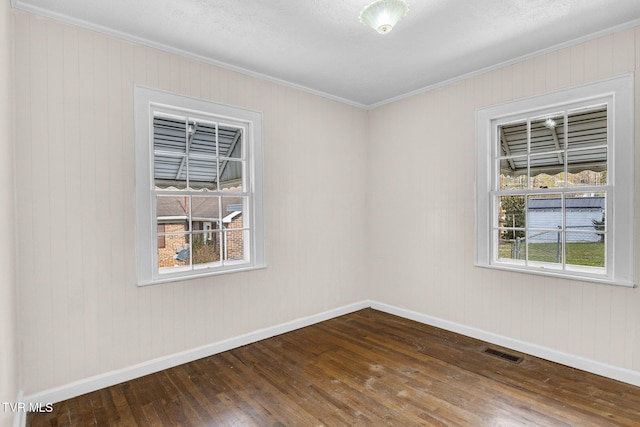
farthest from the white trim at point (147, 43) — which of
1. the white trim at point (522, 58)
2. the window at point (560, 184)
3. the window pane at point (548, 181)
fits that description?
the window pane at point (548, 181)

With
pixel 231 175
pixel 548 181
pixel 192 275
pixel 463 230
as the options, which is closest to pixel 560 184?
pixel 548 181

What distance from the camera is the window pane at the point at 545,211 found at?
3.11 metres

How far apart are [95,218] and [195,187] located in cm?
84

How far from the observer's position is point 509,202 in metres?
3.43

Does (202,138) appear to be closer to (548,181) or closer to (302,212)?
(302,212)

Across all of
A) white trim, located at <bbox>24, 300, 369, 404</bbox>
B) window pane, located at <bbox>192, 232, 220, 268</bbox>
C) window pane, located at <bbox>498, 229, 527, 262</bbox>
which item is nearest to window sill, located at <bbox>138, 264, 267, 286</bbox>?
window pane, located at <bbox>192, 232, 220, 268</bbox>

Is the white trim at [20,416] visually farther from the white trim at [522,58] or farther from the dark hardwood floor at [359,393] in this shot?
the white trim at [522,58]

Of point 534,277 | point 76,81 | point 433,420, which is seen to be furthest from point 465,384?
point 76,81

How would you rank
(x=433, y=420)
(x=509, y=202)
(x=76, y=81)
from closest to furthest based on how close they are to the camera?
(x=433, y=420) → (x=76, y=81) → (x=509, y=202)

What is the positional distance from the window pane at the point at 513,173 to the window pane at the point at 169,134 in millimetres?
3152

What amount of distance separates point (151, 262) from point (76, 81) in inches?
58.5

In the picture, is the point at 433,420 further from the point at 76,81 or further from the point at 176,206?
the point at 76,81

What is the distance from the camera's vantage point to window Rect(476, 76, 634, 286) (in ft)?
8.75

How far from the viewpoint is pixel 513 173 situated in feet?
11.1
